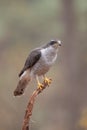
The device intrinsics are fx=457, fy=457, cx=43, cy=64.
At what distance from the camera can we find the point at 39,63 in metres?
2.05

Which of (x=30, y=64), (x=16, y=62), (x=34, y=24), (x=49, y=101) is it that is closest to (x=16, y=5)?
(x=34, y=24)

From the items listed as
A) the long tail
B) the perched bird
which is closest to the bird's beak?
the perched bird

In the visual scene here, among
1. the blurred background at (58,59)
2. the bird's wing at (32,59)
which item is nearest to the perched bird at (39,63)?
the bird's wing at (32,59)

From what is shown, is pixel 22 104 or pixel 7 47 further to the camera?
pixel 7 47

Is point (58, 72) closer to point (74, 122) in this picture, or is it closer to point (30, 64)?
point (74, 122)

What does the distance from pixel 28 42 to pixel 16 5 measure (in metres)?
0.40

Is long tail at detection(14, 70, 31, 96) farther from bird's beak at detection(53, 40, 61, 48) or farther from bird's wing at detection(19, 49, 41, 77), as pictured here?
bird's beak at detection(53, 40, 61, 48)

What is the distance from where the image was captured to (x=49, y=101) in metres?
4.13

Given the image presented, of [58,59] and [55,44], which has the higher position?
[58,59]

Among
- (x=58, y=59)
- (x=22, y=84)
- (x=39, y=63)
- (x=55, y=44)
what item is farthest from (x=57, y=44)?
(x=58, y=59)

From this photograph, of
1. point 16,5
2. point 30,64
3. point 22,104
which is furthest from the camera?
point 16,5

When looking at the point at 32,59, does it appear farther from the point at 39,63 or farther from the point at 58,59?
the point at 58,59

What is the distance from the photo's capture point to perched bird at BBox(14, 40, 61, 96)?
2004mm

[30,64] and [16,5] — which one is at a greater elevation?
[16,5]
